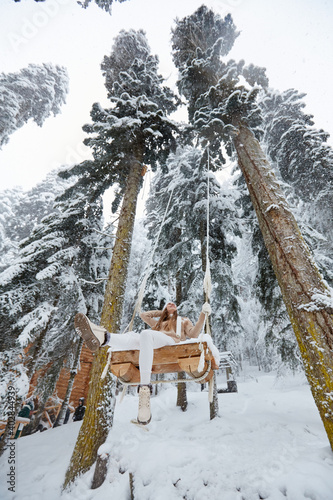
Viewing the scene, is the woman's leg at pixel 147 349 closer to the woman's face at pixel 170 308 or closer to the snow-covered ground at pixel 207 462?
the woman's face at pixel 170 308

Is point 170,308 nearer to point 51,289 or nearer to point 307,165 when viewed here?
point 51,289

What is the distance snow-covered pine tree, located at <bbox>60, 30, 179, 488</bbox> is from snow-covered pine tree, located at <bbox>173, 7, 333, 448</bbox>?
140 centimetres

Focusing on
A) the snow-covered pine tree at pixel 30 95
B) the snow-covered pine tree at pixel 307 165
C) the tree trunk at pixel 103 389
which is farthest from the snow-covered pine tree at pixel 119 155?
the snow-covered pine tree at pixel 30 95

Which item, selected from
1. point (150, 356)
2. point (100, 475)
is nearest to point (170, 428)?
point (100, 475)

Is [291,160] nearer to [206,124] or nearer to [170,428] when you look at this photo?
[206,124]

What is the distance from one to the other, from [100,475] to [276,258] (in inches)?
190

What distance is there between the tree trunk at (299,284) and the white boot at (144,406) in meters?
2.15

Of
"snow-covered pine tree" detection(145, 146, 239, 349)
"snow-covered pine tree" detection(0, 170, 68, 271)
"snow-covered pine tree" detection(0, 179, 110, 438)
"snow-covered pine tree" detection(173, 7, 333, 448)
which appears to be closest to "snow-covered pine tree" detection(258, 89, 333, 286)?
"snow-covered pine tree" detection(173, 7, 333, 448)

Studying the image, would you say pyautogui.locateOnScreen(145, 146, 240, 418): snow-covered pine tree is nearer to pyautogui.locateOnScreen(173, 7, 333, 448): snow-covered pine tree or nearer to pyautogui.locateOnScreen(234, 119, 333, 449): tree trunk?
pyautogui.locateOnScreen(173, 7, 333, 448): snow-covered pine tree

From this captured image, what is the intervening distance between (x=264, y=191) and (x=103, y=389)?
5.06 meters

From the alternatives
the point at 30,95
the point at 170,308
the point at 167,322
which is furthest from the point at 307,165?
the point at 30,95

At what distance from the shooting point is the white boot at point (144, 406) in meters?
2.68

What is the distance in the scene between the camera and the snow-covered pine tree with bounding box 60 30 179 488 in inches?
177

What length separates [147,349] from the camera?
2975 millimetres
